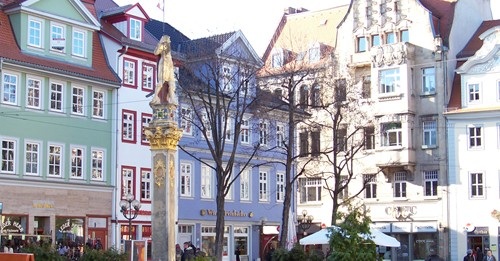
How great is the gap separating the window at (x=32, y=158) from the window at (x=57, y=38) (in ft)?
16.1

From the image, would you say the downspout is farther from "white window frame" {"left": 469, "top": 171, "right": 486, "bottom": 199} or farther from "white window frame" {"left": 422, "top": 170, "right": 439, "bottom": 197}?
"white window frame" {"left": 469, "top": 171, "right": 486, "bottom": 199}

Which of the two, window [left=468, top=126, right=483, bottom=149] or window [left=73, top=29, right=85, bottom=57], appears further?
window [left=468, top=126, right=483, bottom=149]

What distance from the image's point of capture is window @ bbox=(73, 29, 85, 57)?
4453 centimetres

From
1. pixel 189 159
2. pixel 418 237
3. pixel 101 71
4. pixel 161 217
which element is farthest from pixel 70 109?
pixel 418 237

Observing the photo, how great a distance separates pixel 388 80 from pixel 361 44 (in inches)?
152

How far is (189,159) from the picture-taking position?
4912cm

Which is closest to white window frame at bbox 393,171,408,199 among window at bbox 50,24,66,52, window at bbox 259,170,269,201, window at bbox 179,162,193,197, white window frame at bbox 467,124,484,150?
white window frame at bbox 467,124,484,150

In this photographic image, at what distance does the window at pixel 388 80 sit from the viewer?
194ft

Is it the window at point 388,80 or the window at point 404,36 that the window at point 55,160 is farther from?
the window at point 404,36

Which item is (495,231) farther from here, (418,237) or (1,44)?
(1,44)

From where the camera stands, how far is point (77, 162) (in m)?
43.7

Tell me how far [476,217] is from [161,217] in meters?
35.8

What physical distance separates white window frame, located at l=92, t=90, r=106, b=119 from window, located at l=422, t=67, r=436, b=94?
905 inches

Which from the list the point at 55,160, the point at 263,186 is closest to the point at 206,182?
the point at 263,186
